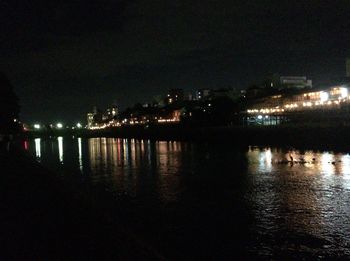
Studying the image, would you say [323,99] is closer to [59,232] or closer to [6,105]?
[6,105]

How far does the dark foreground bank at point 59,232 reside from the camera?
7930mm

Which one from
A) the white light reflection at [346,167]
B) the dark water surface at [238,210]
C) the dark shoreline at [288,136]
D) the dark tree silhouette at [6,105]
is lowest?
the dark water surface at [238,210]

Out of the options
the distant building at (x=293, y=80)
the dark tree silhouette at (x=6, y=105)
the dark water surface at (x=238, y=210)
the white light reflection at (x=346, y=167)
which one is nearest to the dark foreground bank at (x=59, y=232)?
the dark water surface at (x=238, y=210)

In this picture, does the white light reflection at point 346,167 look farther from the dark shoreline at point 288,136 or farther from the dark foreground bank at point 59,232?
the dark foreground bank at point 59,232

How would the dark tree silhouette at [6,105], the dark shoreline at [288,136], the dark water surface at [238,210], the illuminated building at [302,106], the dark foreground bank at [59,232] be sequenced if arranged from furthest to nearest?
the illuminated building at [302,106]
the dark tree silhouette at [6,105]
the dark shoreline at [288,136]
the dark water surface at [238,210]
the dark foreground bank at [59,232]

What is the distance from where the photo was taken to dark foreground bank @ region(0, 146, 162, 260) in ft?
26.0

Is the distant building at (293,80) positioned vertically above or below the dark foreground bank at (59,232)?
above

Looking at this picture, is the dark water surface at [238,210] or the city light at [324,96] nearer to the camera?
the dark water surface at [238,210]

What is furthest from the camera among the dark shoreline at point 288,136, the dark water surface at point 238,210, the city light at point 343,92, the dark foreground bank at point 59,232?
the city light at point 343,92

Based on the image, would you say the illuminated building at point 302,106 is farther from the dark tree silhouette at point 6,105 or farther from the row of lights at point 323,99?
the dark tree silhouette at point 6,105

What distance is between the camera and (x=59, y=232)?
969 cm

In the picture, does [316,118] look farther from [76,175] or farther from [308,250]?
[308,250]

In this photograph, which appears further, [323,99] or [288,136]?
[323,99]

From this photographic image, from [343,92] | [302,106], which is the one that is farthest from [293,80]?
[343,92]
